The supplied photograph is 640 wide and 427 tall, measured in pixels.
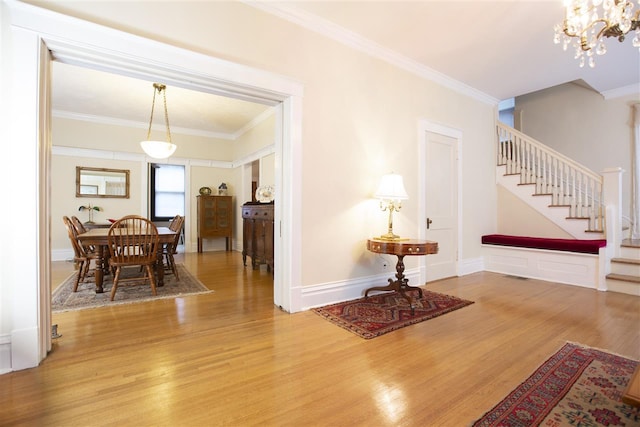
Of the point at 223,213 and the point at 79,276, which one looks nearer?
the point at 79,276

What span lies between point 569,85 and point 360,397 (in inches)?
286

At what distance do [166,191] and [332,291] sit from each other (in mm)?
6497

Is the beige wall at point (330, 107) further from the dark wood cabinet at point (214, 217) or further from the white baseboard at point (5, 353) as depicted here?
the dark wood cabinet at point (214, 217)

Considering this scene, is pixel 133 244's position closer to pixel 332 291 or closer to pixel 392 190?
pixel 332 291

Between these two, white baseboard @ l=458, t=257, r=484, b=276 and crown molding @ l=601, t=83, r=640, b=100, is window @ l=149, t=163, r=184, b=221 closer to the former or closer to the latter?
white baseboard @ l=458, t=257, r=484, b=276

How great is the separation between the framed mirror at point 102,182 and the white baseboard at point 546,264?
25.0 ft

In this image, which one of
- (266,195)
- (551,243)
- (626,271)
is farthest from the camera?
(266,195)

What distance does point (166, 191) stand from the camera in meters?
7.86

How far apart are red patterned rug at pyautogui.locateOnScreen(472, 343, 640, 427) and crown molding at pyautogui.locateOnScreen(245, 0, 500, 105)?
3.49 m

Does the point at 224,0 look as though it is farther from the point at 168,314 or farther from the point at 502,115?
the point at 502,115

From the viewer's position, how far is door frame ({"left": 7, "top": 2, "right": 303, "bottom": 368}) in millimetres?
1880

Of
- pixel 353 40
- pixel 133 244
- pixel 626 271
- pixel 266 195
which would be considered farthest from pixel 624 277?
pixel 133 244

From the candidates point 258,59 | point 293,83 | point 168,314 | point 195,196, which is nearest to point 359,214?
point 293,83

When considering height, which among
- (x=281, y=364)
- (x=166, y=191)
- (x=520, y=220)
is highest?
(x=166, y=191)
